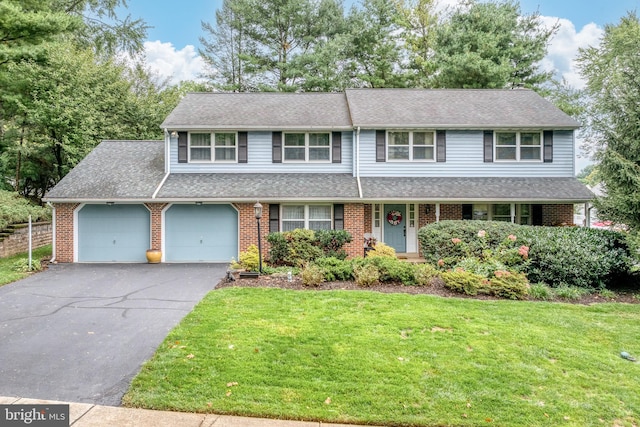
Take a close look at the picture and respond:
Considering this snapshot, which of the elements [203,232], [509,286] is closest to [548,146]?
[509,286]

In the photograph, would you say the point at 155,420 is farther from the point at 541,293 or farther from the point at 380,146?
the point at 380,146

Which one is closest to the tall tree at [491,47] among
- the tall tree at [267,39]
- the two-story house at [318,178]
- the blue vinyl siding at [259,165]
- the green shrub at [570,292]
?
the two-story house at [318,178]

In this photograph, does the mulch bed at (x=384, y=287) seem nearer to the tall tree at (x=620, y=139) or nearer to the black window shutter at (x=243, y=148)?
the tall tree at (x=620, y=139)

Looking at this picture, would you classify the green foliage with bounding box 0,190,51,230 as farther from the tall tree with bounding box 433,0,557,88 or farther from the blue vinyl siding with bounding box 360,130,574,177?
the tall tree with bounding box 433,0,557,88

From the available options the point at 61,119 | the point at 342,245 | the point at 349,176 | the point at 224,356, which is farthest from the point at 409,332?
the point at 61,119

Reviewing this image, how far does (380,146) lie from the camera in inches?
507

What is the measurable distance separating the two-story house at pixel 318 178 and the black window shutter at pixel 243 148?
4 centimetres

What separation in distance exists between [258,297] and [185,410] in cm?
363

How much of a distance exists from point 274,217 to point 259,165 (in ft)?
7.59

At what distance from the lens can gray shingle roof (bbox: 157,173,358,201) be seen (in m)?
11.6

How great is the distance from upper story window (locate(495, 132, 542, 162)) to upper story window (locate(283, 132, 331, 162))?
6.30m

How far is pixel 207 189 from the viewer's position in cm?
1198

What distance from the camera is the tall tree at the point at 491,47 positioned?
19.0 metres

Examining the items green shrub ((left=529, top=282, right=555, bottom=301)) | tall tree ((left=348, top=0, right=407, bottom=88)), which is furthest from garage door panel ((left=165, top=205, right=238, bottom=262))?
tall tree ((left=348, top=0, right=407, bottom=88))
